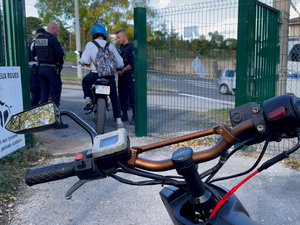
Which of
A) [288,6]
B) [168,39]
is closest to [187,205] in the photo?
[168,39]

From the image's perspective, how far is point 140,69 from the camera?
6.79 meters

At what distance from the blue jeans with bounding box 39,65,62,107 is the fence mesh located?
184 cm

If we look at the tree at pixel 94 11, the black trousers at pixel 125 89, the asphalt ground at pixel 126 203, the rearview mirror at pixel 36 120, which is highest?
the tree at pixel 94 11

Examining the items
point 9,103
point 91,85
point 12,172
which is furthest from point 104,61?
point 12,172

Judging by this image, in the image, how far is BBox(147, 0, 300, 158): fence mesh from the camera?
612 cm

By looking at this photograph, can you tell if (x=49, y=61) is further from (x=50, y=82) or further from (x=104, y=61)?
(x=104, y=61)

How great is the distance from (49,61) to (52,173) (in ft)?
20.7

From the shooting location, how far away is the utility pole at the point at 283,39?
705cm

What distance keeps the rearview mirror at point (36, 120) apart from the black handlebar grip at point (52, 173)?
0.52 ft

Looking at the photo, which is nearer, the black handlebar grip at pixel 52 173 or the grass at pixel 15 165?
the black handlebar grip at pixel 52 173

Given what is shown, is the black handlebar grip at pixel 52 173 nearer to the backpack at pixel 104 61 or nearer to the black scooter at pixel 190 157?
the black scooter at pixel 190 157

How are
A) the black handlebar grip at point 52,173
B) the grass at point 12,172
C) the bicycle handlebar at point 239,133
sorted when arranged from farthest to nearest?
the grass at point 12,172
the black handlebar grip at point 52,173
the bicycle handlebar at point 239,133

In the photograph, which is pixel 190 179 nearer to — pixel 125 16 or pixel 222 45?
pixel 222 45

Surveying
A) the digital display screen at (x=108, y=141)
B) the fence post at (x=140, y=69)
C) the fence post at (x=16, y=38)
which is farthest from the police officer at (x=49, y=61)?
the digital display screen at (x=108, y=141)
